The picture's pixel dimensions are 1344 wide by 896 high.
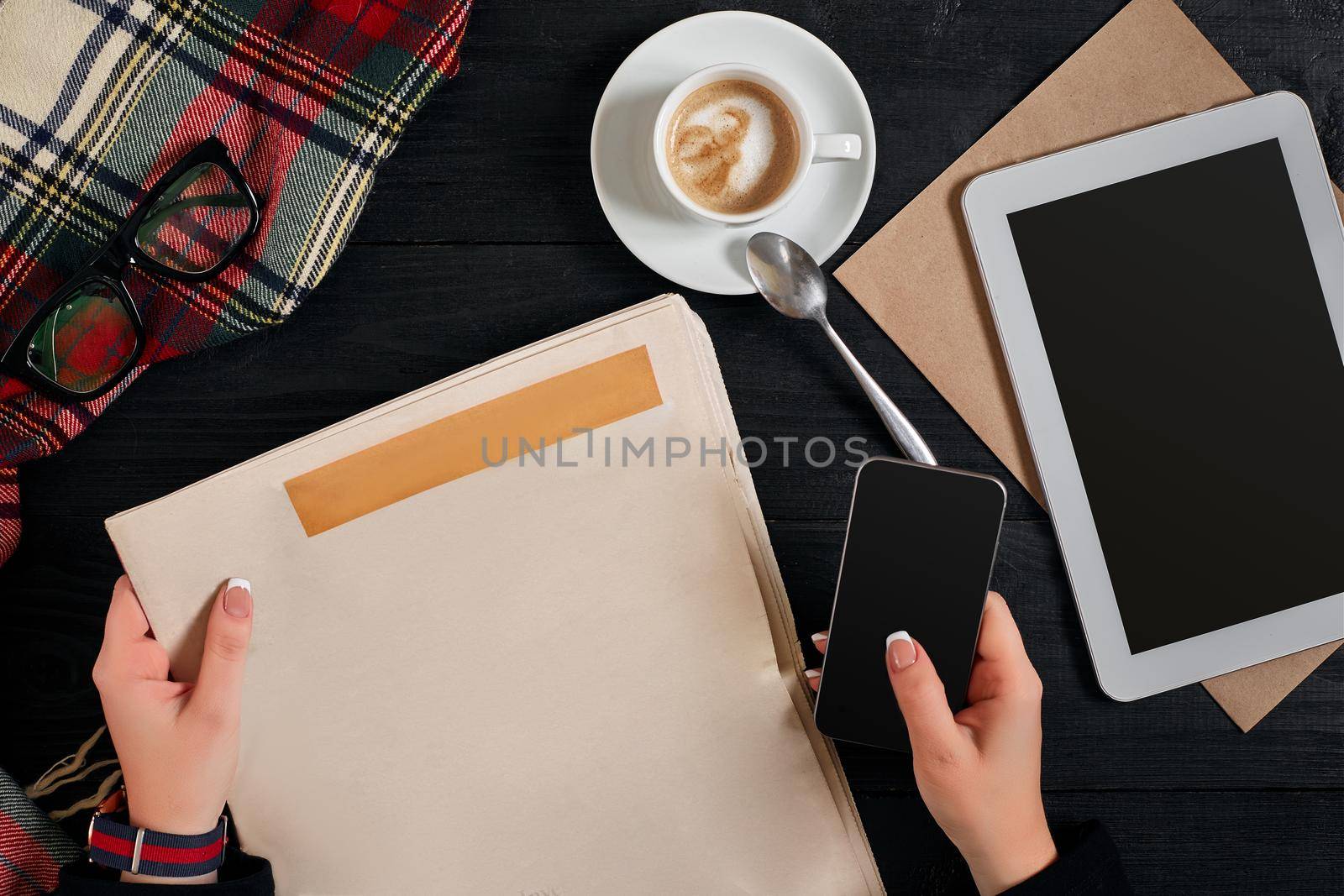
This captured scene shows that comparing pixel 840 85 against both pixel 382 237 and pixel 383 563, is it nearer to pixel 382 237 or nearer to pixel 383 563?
pixel 382 237

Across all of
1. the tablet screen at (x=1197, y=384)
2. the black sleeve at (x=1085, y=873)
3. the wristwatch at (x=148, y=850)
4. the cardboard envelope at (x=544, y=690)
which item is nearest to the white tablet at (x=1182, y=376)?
the tablet screen at (x=1197, y=384)

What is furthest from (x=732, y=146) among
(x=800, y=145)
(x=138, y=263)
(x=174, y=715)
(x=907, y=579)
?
(x=174, y=715)

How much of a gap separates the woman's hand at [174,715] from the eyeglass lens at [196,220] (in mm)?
249

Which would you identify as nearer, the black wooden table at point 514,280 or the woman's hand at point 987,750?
the woman's hand at point 987,750

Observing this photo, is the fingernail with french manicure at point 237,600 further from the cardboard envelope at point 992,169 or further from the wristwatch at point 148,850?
the cardboard envelope at point 992,169

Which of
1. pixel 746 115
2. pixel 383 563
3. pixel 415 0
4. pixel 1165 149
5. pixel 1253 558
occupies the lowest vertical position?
pixel 1253 558

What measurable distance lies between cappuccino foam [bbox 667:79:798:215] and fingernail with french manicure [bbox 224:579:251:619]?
419 mm

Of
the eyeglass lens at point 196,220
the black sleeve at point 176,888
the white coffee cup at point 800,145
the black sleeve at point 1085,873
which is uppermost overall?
the eyeglass lens at point 196,220

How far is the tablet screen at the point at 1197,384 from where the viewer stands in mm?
621

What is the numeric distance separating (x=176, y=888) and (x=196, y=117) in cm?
55

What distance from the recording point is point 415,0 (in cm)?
59

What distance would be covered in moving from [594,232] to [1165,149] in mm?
446

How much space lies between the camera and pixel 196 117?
60 cm

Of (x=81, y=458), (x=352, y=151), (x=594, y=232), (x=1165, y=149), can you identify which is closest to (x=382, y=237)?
(x=352, y=151)
